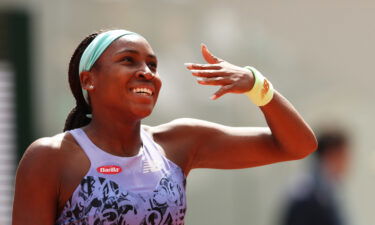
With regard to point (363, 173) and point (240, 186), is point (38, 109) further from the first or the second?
point (363, 173)

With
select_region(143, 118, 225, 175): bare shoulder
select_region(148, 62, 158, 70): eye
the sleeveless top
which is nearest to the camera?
the sleeveless top

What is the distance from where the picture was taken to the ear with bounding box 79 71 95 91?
13.1 ft

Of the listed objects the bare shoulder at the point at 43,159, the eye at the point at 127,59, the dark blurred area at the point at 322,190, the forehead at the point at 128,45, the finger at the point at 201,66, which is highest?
the forehead at the point at 128,45

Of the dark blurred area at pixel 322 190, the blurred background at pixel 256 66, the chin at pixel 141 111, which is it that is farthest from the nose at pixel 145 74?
the blurred background at pixel 256 66

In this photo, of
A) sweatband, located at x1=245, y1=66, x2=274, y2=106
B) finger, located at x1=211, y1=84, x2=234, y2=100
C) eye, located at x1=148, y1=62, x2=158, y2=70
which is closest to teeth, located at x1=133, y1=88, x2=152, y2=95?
eye, located at x1=148, y1=62, x2=158, y2=70

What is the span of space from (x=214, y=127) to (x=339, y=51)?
4374mm

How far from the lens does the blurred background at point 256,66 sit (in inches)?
330

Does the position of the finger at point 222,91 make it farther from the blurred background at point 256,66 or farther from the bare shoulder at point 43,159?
the blurred background at point 256,66

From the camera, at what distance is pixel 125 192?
3783 millimetres

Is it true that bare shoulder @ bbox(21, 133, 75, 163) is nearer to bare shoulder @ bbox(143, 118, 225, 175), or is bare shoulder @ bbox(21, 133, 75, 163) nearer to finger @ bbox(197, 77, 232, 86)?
bare shoulder @ bbox(143, 118, 225, 175)

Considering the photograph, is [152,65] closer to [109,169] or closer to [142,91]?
[142,91]

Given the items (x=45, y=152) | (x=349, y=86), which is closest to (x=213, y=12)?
(x=349, y=86)

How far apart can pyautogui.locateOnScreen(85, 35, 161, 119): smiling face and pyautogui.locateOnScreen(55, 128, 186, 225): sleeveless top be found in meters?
0.18

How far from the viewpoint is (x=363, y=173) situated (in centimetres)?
844
